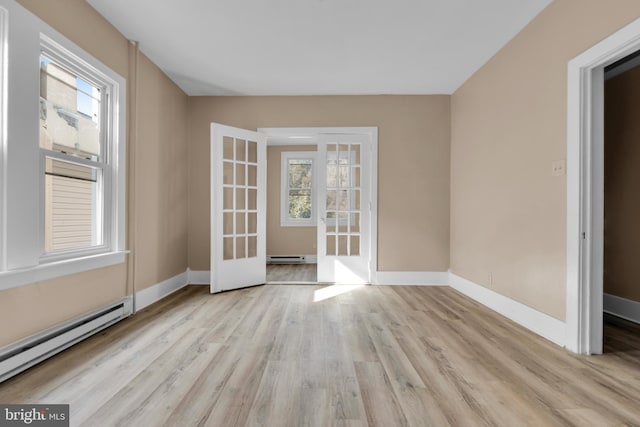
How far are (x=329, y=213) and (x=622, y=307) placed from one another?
11.0ft

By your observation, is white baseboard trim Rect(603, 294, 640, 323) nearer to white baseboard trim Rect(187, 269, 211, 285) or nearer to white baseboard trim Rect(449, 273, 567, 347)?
white baseboard trim Rect(449, 273, 567, 347)

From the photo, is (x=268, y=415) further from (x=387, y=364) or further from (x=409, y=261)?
(x=409, y=261)

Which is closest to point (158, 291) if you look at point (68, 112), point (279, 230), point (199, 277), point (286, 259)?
point (199, 277)

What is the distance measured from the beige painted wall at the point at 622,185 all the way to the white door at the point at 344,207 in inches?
103

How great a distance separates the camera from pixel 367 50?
322cm

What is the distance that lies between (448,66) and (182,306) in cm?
401

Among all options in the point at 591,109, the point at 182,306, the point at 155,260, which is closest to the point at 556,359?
the point at 591,109

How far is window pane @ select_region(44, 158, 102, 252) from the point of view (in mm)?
2293

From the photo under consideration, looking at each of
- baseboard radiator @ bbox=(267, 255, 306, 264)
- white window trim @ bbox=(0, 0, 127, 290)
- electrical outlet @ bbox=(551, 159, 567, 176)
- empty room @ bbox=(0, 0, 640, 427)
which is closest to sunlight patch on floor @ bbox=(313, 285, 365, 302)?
empty room @ bbox=(0, 0, 640, 427)

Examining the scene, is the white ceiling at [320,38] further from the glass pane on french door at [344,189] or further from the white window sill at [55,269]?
the white window sill at [55,269]

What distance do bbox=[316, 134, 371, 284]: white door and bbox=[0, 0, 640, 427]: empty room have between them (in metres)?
0.03

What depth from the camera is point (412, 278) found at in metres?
4.40

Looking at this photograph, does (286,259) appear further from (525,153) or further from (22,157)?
(22,157)

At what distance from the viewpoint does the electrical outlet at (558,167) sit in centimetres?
238
